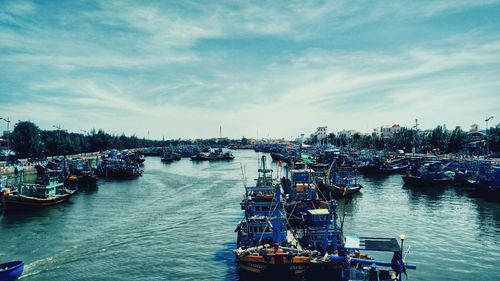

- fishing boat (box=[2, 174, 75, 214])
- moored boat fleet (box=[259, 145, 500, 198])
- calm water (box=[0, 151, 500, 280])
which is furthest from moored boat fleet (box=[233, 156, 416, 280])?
fishing boat (box=[2, 174, 75, 214])

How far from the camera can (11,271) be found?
2795 centimetres

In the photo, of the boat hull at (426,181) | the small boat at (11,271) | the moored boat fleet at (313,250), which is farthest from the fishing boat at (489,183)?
the small boat at (11,271)

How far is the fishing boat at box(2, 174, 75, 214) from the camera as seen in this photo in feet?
180

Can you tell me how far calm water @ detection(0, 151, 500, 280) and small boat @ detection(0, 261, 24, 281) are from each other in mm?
1791

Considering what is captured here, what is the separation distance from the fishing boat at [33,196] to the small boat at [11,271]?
30.3 metres

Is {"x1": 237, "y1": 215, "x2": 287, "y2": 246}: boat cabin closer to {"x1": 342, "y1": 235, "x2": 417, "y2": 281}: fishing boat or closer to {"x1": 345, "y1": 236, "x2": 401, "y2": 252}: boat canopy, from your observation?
{"x1": 342, "y1": 235, "x2": 417, "y2": 281}: fishing boat

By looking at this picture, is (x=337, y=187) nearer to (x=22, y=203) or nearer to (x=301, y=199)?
(x=301, y=199)

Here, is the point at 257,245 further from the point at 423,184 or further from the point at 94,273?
the point at 423,184

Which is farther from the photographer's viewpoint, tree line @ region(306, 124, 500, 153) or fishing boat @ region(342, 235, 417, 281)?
tree line @ region(306, 124, 500, 153)

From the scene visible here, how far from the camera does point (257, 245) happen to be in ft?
106

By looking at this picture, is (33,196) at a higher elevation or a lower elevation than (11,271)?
higher

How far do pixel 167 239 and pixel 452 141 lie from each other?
127m

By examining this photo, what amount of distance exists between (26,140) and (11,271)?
387ft

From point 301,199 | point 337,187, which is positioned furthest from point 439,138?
point 301,199
